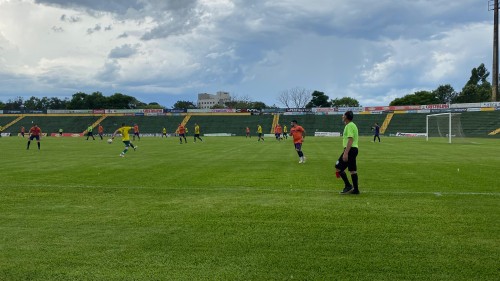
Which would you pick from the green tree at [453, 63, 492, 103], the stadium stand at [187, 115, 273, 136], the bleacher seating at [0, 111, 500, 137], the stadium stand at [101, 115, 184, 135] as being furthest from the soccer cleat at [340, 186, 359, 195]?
the green tree at [453, 63, 492, 103]

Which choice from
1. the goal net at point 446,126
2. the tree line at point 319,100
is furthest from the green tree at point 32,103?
the goal net at point 446,126

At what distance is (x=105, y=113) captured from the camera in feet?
286

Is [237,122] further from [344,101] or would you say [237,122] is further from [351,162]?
[351,162]

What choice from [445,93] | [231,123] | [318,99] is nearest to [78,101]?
[231,123]

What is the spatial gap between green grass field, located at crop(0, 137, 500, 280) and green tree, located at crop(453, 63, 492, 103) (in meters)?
86.2

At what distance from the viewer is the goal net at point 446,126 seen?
4209 cm

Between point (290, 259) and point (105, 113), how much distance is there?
289 ft

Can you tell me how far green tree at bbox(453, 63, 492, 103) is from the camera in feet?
284

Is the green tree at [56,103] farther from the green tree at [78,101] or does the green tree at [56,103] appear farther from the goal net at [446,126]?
the goal net at [446,126]

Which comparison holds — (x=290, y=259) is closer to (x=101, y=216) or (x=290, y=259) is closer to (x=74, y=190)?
(x=101, y=216)

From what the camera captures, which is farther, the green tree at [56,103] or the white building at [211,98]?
the white building at [211,98]

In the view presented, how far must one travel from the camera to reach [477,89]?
9019 centimetres

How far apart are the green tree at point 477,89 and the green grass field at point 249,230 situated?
86.2 m

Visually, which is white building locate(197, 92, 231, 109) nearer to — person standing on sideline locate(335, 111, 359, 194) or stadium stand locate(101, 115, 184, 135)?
stadium stand locate(101, 115, 184, 135)
